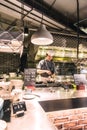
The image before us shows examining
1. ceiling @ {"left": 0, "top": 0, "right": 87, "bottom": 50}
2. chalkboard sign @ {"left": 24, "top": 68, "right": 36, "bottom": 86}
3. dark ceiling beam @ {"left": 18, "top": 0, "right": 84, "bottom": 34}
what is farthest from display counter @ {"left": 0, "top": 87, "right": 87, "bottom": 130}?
dark ceiling beam @ {"left": 18, "top": 0, "right": 84, "bottom": 34}

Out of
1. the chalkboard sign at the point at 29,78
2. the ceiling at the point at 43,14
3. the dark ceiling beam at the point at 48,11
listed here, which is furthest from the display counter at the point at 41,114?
the dark ceiling beam at the point at 48,11

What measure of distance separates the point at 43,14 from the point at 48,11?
24cm

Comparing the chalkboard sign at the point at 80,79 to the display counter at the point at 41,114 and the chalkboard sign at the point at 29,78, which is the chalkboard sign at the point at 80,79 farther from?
the chalkboard sign at the point at 29,78

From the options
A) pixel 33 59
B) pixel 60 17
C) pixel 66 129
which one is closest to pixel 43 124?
pixel 66 129

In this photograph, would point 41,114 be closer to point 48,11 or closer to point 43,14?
point 43,14

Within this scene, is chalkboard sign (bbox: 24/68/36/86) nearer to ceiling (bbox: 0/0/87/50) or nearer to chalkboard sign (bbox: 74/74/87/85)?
chalkboard sign (bbox: 74/74/87/85)

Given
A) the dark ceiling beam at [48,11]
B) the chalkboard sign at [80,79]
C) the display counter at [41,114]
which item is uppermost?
→ the dark ceiling beam at [48,11]

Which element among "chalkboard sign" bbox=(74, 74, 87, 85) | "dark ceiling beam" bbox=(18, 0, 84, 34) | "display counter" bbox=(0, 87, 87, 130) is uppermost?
"dark ceiling beam" bbox=(18, 0, 84, 34)

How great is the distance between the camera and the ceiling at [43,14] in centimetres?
437

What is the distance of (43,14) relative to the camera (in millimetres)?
4949

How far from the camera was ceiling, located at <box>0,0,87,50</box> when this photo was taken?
4.37m

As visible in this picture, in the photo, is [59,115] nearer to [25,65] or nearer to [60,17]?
[60,17]

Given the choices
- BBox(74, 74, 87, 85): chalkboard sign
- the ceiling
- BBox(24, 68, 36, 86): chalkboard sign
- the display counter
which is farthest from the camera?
the ceiling

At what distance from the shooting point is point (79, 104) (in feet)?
7.78
